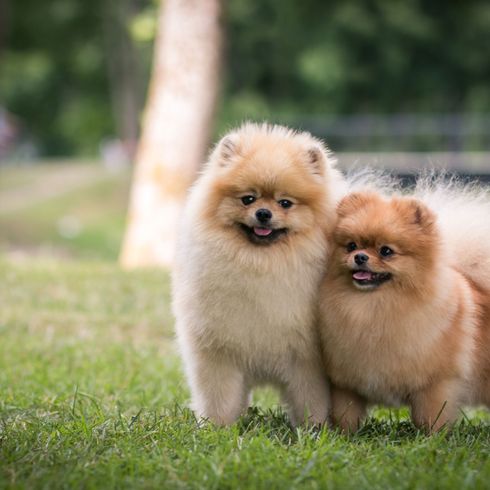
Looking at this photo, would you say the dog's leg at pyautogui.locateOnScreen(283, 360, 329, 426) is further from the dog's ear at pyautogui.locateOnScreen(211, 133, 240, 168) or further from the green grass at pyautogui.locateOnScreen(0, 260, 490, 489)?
the dog's ear at pyautogui.locateOnScreen(211, 133, 240, 168)

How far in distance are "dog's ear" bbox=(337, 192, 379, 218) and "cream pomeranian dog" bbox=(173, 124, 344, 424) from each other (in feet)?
0.25

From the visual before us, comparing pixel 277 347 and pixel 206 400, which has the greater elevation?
pixel 277 347

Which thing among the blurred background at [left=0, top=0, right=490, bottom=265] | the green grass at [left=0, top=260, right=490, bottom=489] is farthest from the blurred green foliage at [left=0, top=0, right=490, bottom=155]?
the green grass at [left=0, top=260, right=490, bottom=489]

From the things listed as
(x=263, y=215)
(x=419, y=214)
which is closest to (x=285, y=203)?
(x=263, y=215)

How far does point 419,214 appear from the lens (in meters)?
4.05

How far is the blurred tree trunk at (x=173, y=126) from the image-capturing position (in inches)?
413

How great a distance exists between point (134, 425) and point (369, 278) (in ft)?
4.14

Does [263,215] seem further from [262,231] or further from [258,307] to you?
[258,307]

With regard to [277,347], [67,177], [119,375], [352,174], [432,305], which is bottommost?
[67,177]

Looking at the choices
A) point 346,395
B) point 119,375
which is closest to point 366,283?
point 346,395

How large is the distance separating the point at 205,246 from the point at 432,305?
1057 mm

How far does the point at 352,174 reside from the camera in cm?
477

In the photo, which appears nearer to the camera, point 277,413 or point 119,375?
point 277,413

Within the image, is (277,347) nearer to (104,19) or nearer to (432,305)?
(432,305)
